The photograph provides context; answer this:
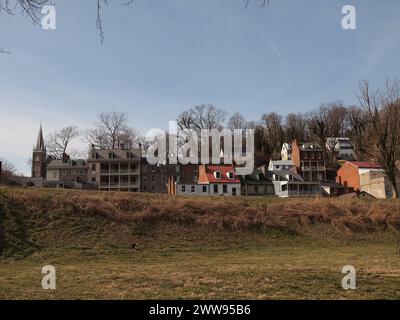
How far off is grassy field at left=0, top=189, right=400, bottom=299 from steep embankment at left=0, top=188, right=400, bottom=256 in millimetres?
66

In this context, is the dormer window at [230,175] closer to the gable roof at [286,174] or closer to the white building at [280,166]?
the gable roof at [286,174]

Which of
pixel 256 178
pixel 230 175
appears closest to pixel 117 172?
pixel 230 175

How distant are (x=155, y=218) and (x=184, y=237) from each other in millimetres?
3344

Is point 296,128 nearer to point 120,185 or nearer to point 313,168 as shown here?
point 313,168

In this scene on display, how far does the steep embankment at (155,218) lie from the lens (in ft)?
84.5

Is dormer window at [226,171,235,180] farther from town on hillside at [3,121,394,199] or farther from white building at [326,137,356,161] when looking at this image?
white building at [326,137,356,161]

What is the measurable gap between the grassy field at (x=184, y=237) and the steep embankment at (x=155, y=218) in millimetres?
66

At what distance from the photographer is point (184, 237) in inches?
1110

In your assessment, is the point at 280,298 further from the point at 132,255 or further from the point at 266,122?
the point at 266,122

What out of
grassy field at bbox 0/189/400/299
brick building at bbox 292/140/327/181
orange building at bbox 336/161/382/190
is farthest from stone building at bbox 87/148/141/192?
grassy field at bbox 0/189/400/299

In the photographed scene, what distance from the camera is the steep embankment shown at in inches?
1014

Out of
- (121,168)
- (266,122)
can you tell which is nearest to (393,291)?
(121,168)

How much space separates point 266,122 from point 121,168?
4289 centimetres

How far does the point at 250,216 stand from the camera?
1283 inches
